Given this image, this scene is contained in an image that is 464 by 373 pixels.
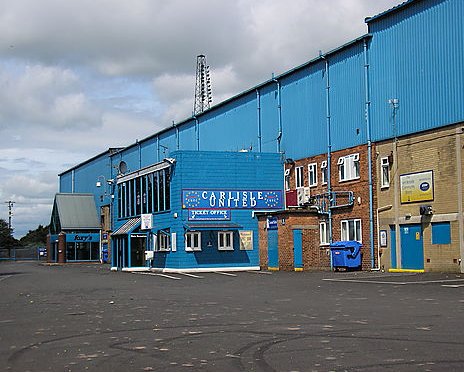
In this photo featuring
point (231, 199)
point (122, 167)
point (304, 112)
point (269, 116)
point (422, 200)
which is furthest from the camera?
point (122, 167)

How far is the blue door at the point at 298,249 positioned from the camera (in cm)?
3662

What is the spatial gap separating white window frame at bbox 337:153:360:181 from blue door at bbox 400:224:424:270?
4.67 m

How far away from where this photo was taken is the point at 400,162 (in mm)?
32719

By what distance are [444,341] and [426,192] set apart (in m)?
21.0

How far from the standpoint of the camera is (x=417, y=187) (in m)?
31.2

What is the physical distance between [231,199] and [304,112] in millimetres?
6342

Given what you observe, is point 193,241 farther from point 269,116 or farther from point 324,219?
point 269,116

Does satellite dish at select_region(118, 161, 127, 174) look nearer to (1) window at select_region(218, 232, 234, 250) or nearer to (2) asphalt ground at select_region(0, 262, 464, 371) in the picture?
(1) window at select_region(218, 232, 234, 250)

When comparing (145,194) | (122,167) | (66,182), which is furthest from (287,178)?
(66,182)

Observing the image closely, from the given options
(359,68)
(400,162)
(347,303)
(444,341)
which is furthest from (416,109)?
(444,341)

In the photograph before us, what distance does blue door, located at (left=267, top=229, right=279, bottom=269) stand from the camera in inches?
1511

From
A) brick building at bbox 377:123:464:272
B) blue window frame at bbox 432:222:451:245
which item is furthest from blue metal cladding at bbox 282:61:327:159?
blue window frame at bbox 432:222:451:245

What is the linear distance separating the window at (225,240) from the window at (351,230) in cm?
746

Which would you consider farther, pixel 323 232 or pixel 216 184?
pixel 216 184
